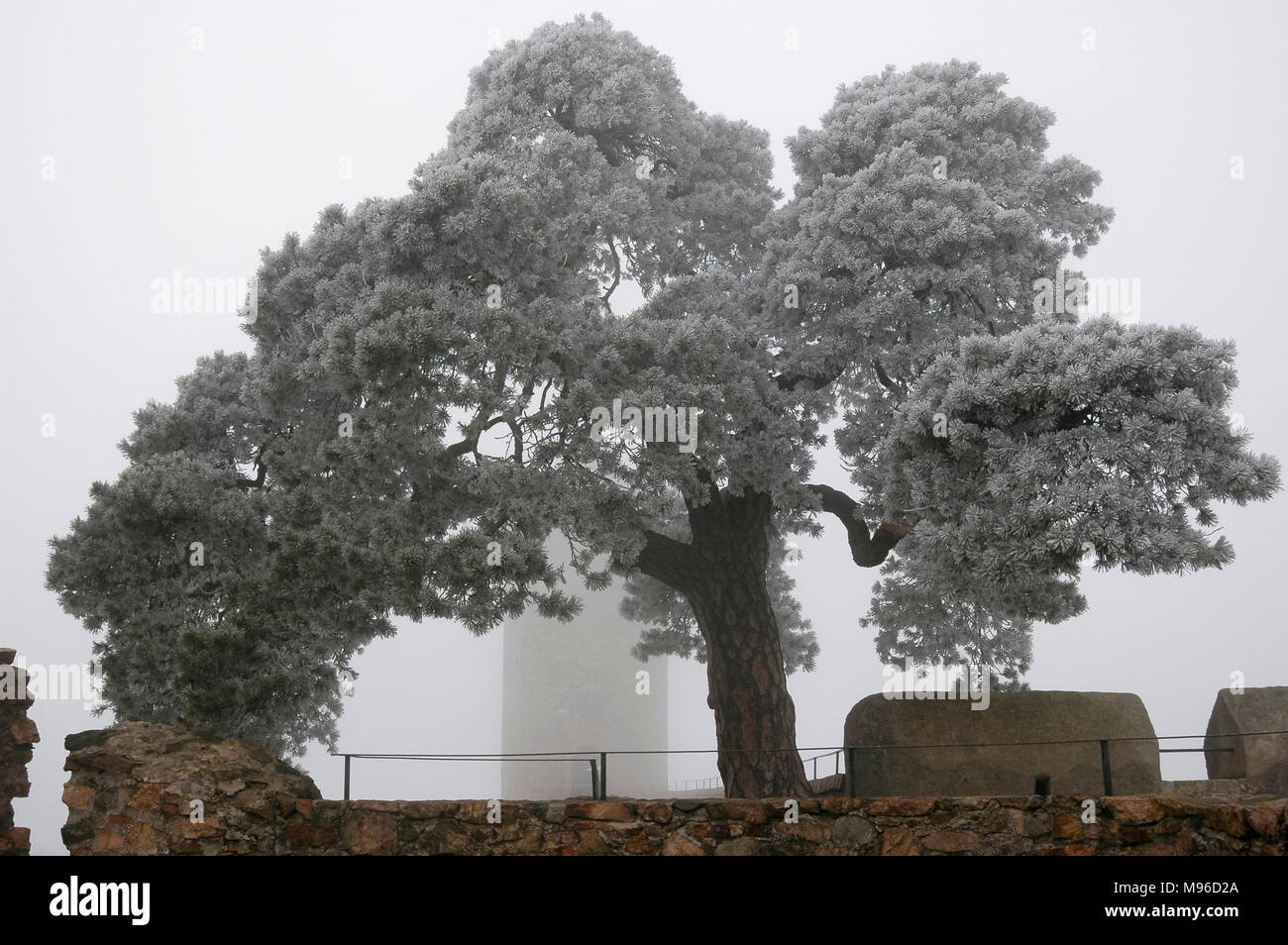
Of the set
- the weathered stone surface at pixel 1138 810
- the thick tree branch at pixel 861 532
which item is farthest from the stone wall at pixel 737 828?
the thick tree branch at pixel 861 532

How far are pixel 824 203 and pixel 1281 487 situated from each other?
617 centimetres

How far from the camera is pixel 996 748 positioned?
41.3 ft

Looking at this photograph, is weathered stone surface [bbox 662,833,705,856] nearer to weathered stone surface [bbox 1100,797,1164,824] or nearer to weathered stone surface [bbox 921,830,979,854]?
weathered stone surface [bbox 921,830,979,854]

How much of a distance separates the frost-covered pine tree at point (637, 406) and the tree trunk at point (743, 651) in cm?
5

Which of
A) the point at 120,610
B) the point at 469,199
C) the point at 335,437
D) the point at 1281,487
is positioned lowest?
the point at 120,610

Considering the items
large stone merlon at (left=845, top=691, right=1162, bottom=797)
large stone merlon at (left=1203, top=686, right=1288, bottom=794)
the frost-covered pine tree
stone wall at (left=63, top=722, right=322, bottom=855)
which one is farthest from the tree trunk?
stone wall at (left=63, top=722, right=322, bottom=855)

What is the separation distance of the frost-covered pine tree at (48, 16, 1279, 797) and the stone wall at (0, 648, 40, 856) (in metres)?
1.44

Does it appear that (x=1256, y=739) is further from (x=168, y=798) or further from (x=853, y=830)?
(x=168, y=798)

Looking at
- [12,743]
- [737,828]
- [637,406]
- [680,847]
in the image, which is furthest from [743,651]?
[12,743]

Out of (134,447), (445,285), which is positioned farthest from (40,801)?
(445,285)

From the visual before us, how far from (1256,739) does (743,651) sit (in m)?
6.31

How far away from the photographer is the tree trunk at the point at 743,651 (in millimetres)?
13641
